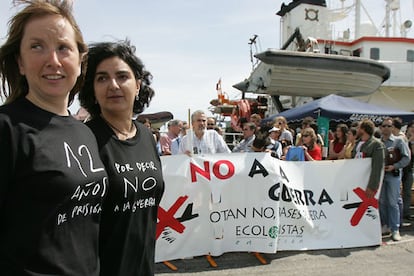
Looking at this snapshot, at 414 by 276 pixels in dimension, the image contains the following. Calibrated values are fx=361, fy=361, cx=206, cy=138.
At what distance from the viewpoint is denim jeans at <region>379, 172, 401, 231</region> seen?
18.5 ft

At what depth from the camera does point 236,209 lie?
4.67 metres

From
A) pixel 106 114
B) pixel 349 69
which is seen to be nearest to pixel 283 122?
pixel 106 114

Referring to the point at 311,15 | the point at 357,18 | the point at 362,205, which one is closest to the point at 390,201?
the point at 362,205

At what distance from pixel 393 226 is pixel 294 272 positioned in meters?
2.36

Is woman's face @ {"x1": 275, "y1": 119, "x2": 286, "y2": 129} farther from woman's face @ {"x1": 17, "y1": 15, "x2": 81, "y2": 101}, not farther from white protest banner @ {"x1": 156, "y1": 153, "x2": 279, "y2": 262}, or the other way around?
woman's face @ {"x1": 17, "y1": 15, "x2": 81, "y2": 101}

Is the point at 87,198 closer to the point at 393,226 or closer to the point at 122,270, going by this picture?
the point at 122,270

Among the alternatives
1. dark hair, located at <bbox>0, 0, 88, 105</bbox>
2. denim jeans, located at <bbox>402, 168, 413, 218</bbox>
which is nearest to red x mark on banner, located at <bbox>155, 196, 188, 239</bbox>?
dark hair, located at <bbox>0, 0, 88, 105</bbox>

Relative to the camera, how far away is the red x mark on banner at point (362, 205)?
5195 mm

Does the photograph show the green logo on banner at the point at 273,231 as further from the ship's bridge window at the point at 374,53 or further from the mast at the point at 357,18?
the mast at the point at 357,18

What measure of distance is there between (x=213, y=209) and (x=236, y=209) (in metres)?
0.30

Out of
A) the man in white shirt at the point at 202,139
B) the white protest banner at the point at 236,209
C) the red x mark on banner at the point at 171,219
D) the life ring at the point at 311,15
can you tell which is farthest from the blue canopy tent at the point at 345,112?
the life ring at the point at 311,15

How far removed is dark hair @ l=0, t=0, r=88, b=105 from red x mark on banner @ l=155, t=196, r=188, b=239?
328 cm

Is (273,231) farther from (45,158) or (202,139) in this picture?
(45,158)

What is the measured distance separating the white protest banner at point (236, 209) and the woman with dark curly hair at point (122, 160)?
272 cm
